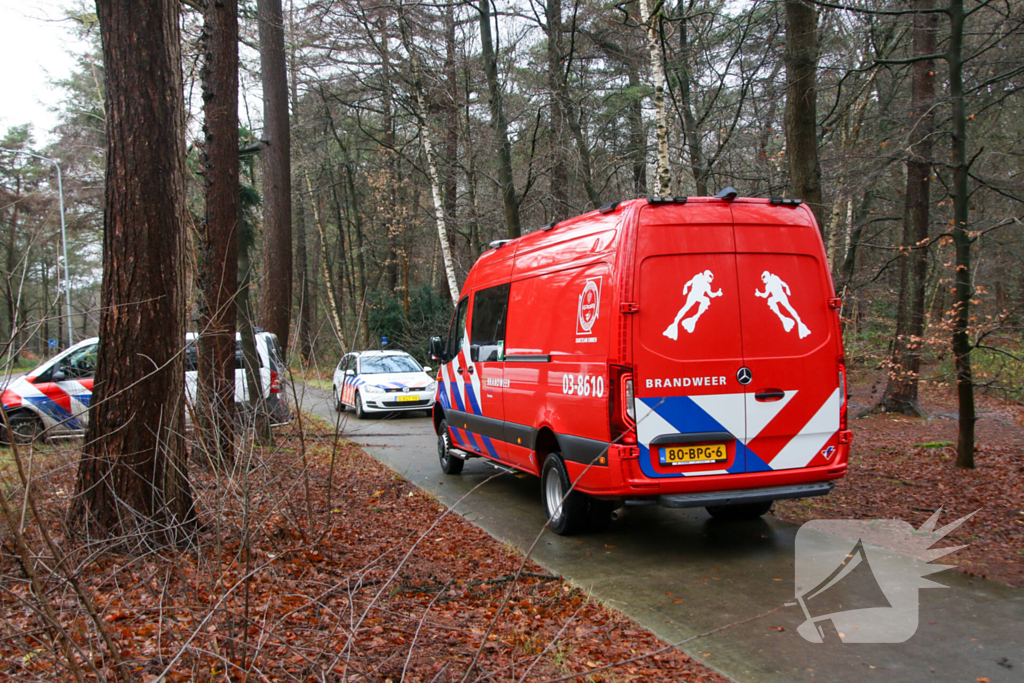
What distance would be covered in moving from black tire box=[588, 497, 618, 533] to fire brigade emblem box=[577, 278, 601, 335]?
1509mm

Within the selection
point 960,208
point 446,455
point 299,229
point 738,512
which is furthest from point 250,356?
point 299,229

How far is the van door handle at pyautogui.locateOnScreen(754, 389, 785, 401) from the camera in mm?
5707

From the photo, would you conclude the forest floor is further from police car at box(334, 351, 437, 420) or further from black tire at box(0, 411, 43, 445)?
police car at box(334, 351, 437, 420)

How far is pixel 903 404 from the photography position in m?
14.1

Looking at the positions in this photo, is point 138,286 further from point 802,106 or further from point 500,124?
point 500,124

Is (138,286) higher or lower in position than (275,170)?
lower

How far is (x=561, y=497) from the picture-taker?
21.6ft

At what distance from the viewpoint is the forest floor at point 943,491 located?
5.67 meters

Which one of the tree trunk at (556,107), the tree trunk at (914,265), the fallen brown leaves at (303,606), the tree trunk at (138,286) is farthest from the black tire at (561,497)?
the tree trunk at (556,107)

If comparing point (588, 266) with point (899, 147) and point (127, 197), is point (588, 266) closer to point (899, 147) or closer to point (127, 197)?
point (127, 197)

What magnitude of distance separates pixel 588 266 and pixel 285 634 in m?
3.77

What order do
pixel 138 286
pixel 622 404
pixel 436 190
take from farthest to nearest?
1. pixel 436 190
2. pixel 622 404
3. pixel 138 286

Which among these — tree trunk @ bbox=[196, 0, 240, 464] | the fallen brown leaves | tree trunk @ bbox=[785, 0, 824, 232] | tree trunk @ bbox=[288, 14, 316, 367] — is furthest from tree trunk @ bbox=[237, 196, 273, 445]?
tree trunk @ bbox=[785, 0, 824, 232]

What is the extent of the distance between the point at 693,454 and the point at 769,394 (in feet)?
2.50
